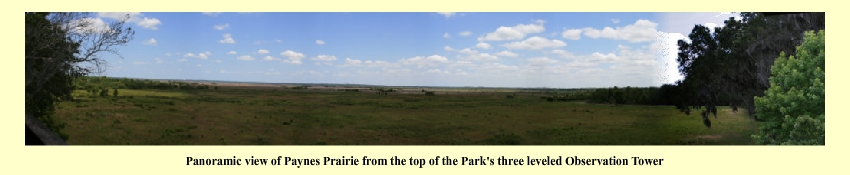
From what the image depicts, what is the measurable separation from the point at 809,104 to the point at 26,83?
35.2ft

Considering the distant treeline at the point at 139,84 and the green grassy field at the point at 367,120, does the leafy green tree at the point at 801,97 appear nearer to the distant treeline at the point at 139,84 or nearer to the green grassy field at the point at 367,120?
the green grassy field at the point at 367,120

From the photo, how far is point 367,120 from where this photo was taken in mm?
9469

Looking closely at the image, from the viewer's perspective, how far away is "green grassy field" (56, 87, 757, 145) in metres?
8.70

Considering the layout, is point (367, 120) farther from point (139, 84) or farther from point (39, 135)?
point (39, 135)

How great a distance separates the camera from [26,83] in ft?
24.2

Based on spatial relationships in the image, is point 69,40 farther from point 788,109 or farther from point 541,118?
point 788,109

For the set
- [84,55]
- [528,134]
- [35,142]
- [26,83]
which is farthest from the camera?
[528,134]

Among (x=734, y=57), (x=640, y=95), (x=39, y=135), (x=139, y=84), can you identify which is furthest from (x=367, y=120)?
(x=734, y=57)

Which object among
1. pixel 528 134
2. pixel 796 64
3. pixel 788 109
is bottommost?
pixel 528 134

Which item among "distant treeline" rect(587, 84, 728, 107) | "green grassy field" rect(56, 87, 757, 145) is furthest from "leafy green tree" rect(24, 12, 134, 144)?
"distant treeline" rect(587, 84, 728, 107)

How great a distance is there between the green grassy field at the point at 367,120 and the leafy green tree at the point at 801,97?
6.97 ft

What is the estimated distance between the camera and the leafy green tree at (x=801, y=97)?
6.46 metres

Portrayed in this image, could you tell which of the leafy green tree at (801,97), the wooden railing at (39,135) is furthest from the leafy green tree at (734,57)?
the wooden railing at (39,135)

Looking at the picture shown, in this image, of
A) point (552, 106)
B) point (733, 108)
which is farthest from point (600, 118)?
point (733, 108)
